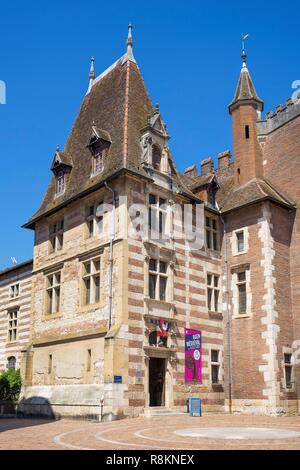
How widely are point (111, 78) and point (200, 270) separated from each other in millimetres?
13422

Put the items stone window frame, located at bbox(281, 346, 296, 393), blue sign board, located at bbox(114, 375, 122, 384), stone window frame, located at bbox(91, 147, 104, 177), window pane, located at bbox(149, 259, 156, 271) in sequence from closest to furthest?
1. blue sign board, located at bbox(114, 375, 122, 384)
2. window pane, located at bbox(149, 259, 156, 271)
3. stone window frame, located at bbox(281, 346, 296, 393)
4. stone window frame, located at bbox(91, 147, 104, 177)

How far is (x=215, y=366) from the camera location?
29891 millimetres

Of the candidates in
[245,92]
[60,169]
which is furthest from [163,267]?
[245,92]

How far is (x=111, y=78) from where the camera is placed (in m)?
Answer: 33.4

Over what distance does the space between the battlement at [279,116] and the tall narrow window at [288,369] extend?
1404 centimetres

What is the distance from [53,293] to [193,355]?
879 centimetres

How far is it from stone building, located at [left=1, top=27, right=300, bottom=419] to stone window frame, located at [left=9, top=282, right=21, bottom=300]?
758cm

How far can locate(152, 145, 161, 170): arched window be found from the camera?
2919 centimetres

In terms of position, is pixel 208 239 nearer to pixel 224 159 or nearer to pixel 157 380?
pixel 224 159

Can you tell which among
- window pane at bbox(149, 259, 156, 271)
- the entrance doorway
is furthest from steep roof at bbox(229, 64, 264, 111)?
the entrance doorway

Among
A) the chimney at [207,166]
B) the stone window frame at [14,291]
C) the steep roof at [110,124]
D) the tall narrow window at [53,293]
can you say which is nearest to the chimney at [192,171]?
the chimney at [207,166]

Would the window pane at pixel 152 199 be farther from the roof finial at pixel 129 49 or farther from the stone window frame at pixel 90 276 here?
the roof finial at pixel 129 49

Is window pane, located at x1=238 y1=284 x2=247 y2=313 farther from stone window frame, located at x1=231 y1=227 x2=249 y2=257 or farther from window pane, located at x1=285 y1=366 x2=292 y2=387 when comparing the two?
window pane, located at x1=285 y1=366 x2=292 y2=387

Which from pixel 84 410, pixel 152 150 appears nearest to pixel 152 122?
pixel 152 150
